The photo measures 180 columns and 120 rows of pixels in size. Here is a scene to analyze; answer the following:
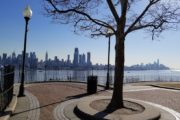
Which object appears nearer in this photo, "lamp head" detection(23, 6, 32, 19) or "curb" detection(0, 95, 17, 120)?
"curb" detection(0, 95, 17, 120)

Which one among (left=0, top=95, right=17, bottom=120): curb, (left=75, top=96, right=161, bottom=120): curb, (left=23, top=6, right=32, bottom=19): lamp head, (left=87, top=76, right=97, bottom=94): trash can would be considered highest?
(left=23, top=6, right=32, bottom=19): lamp head

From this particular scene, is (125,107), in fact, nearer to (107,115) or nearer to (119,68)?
(119,68)

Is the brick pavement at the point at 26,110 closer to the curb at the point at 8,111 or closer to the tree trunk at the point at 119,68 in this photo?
the curb at the point at 8,111

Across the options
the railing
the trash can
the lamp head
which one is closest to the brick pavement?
the trash can

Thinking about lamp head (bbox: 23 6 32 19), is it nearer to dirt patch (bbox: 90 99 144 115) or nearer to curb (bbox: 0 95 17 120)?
curb (bbox: 0 95 17 120)

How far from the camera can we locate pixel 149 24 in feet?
44.0

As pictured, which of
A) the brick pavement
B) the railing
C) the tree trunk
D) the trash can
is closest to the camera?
the brick pavement

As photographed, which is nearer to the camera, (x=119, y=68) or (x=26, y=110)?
(x=26, y=110)

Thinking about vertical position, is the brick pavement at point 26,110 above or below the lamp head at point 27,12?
below

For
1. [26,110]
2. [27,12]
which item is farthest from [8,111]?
[27,12]

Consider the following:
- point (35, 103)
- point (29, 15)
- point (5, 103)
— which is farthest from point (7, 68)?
point (29, 15)

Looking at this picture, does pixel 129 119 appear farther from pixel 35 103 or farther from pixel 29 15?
pixel 29 15

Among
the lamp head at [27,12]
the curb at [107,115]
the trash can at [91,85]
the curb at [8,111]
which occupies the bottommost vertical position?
the curb at [107,115]

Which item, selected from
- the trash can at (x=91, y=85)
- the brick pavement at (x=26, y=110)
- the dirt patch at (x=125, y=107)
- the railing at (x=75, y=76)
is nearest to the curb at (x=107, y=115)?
the dirt patch at (x=125, y=107)
